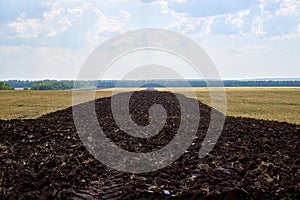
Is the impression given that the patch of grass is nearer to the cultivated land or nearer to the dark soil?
the cultivated land

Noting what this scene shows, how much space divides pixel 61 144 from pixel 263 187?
20.9 ft

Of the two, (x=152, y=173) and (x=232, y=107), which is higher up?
(x=232, y=107)

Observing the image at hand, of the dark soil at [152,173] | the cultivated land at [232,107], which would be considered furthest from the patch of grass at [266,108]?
the dark soil at [152,173]

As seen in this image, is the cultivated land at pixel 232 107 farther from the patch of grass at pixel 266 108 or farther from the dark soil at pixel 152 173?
the dark soil at pixel 152 173

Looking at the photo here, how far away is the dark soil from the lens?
6816mm

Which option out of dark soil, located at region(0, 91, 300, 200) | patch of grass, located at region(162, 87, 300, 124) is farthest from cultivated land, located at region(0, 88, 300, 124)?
dark soil, located at region(0, 91, 300, 200)

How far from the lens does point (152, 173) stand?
8.43 metres

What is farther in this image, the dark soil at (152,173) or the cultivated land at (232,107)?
the cultivated land at (232,107)

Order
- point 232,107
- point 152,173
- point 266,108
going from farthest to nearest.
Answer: point 232,107, point 266,108, point 152,173

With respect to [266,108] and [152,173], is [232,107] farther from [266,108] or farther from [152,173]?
[152,173]

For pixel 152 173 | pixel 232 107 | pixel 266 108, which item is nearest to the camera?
pixel 152 173

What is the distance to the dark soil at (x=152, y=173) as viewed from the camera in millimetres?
6816

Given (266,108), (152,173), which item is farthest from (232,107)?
(152,173)

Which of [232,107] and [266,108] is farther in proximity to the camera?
[232,107]
